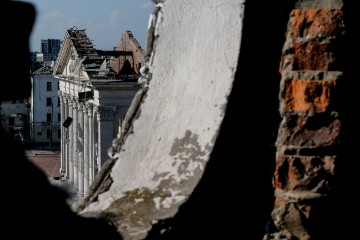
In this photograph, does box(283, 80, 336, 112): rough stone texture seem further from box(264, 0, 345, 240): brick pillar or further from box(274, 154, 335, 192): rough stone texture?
box(274, 154, 335, 192): rough stone texture

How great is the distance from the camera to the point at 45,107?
51.8m

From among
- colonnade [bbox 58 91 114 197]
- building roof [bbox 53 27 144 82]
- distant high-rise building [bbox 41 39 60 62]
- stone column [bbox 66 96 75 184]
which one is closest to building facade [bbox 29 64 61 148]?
colonnade [bbox 58 91 114 197]

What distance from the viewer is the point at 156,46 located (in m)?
1.87

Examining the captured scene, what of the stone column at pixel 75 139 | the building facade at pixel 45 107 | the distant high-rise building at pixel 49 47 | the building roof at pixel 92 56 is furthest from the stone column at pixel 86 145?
the distant high-rise building at pixel 49 47

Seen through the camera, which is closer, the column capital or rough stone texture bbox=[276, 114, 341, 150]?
rough stone texture bbox=[276, 114, 341, 150]

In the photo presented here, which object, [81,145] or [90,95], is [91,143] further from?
[81,145]

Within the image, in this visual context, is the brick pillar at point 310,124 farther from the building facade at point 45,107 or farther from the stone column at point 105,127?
the building facade at point 45,107

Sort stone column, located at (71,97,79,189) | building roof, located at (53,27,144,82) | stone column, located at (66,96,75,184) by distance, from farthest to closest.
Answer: stone column, located at (66,96,75,184)
stone column, located at (71,97,79,189)
building roof, located at (53,27,144,82)

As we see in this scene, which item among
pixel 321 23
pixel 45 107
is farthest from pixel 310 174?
pixel 45 107

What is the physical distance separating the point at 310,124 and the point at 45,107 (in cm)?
5124

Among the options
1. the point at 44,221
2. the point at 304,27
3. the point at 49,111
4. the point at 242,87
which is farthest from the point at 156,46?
the point at 49,111

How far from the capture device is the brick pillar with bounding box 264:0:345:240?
1.75 metres

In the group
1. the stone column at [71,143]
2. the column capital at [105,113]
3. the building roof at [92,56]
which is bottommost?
the stone column at [71,143]

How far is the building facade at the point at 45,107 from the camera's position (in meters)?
49.8
